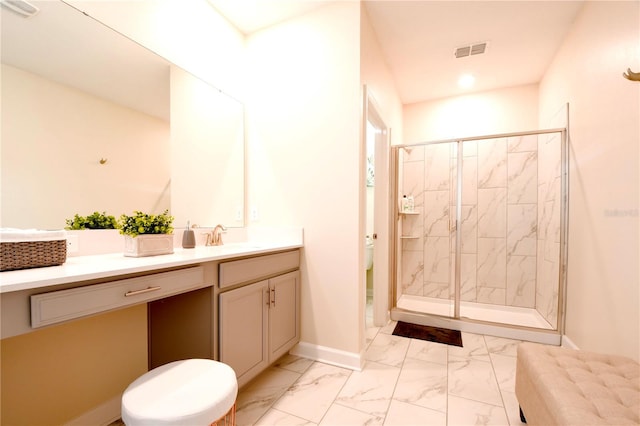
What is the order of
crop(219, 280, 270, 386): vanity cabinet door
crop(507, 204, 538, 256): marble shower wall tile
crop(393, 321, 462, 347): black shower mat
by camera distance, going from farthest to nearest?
1. crop(507, 204, 538, 256): marble shower wall tile
2. crop(393, 321, 462, 347): black shower mat
3. crop(219, 280, 270, 386): vanity cabinet door

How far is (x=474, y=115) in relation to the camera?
11.5 ft

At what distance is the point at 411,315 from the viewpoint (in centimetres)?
284

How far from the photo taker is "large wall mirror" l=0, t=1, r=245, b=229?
1.12 metres

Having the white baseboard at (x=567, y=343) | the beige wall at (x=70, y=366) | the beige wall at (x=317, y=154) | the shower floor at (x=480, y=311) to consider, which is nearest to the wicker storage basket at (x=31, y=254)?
the beige wall at (x=70, y=366)

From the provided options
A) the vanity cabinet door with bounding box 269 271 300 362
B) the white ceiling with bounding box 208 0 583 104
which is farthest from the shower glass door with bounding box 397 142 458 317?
the vanity cabinet door with bounding box 269 271 300 362

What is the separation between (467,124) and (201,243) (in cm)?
354

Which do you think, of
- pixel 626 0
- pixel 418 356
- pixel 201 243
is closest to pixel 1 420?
pixel 201 243

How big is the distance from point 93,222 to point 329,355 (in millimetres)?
1726

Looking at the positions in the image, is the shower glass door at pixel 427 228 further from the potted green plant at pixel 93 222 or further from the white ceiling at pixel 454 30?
the potted green plant at pixel 93 222

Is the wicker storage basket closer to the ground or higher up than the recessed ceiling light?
closer to the ground

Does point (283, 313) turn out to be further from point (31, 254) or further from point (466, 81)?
point (466, 81)

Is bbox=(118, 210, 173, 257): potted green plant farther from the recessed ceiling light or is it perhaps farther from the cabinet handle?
the recessed ceiling light

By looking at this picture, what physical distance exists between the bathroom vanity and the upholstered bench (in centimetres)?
138

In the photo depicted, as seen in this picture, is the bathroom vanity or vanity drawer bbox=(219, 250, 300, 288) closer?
the bathroom vanity
